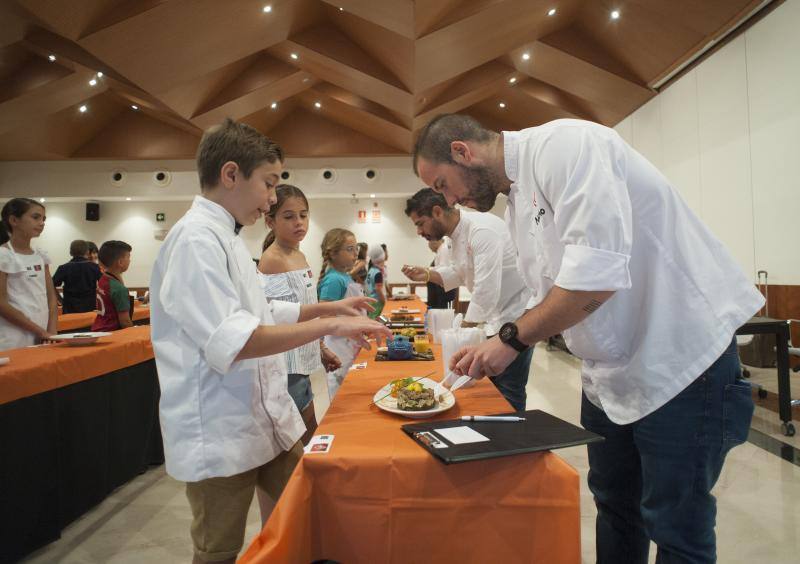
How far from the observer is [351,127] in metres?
9.52

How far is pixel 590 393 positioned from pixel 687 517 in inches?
13.6

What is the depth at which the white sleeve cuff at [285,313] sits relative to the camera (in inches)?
62.9

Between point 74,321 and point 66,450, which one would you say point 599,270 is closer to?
point 66,450

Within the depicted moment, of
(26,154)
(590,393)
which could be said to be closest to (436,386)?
(590,393)

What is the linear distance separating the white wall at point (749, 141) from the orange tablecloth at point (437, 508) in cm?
490

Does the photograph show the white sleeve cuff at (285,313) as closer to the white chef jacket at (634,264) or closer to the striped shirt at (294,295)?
the striped shirt at (294,295)

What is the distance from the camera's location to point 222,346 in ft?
3.14

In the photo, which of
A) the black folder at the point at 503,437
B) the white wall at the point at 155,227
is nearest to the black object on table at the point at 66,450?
the black folder at the point at 503,437

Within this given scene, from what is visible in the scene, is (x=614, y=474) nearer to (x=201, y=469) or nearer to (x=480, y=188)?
(x=480, y=188)

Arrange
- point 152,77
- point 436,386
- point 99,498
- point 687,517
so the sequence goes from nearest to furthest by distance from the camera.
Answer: point 687,517 < point 436,386 < point 99,498 < point 152,77

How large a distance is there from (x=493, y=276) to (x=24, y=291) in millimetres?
3191

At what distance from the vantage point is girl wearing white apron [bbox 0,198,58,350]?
292 centimetres

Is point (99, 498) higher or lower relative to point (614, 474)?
lower

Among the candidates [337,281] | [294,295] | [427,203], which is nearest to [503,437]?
[294,295]
